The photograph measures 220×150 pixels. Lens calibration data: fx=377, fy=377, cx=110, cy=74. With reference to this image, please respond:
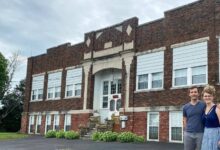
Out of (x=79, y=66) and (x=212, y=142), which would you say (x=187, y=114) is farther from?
(x=79, y=66)

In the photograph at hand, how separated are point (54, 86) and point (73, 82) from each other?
9.95 ft

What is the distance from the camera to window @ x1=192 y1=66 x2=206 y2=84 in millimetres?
19672

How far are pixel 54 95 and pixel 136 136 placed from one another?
1213cm

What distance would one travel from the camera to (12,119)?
149 feet

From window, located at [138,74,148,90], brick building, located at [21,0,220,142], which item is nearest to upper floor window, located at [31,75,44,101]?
brick building, located at [21,0,220,142]

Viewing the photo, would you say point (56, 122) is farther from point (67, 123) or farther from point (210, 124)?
point (210, 124)

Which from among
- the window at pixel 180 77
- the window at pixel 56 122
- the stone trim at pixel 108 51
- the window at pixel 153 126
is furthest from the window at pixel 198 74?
the window at pixel 56 122

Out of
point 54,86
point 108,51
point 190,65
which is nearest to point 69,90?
point 54,86

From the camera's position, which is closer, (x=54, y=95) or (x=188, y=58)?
(x=188, y=58)

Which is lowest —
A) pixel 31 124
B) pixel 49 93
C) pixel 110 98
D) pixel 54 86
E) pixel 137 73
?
pixel 31 124

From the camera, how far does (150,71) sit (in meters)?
22.8

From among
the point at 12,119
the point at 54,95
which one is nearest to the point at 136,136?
the point at 54,95

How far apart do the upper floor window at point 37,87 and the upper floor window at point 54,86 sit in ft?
4.29

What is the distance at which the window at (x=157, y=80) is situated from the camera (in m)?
22.2
